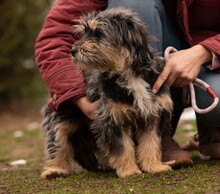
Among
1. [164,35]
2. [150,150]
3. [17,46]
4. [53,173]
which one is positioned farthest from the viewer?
[17,46]

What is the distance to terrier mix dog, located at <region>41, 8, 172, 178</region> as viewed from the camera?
11.8 ft

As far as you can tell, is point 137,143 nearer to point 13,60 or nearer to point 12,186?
point 12,186

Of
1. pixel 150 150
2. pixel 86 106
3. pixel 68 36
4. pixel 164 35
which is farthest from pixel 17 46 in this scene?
pixel 150 150

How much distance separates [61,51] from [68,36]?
0.47ft

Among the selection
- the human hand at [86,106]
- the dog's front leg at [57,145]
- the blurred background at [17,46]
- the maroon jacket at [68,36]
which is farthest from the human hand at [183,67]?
the blurred background at [17,46]

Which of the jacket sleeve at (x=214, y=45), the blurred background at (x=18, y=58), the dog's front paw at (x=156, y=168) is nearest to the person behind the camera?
the dog's front paw at (x=156, y=168)

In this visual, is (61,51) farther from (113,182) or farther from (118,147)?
(113,182)

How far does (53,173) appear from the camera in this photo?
13.2ft

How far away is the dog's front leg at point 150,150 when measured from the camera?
3.71 meters

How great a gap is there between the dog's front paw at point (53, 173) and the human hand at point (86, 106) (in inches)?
20.9

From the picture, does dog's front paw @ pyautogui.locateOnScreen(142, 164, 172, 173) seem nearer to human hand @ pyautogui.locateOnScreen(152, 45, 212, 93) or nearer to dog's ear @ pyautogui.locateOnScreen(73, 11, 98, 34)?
human hand @ pyautogui.locateOnScreen(152, 45, 212, 93)

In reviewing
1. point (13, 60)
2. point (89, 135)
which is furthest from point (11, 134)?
point (89, 135)

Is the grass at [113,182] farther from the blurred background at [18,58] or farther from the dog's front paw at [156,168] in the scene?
the blurred background at [18,58]

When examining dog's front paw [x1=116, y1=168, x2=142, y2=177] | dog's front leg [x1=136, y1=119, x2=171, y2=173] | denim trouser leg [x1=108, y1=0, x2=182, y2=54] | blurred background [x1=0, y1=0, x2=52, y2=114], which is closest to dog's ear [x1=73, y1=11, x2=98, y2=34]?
denim trouser leg [x1=108, y1=0, x2=182, y2=54]
